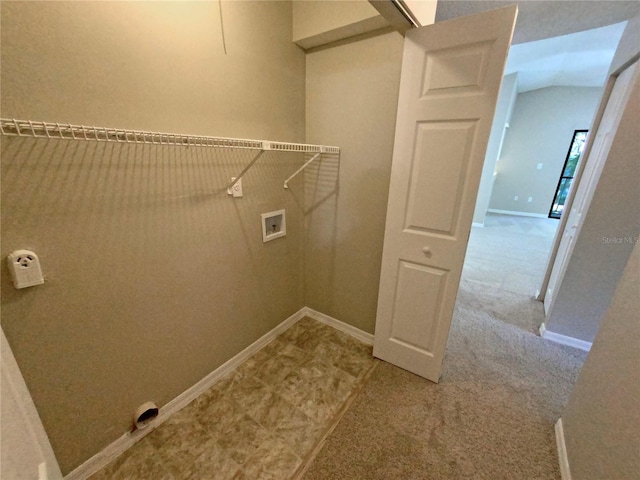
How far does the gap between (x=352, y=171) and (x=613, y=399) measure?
1670 mm

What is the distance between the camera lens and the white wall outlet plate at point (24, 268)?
86 cm

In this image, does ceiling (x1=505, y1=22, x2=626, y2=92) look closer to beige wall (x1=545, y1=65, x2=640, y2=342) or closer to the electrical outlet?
beige wall (x1=545, y1=65, x2=640, y2=342)

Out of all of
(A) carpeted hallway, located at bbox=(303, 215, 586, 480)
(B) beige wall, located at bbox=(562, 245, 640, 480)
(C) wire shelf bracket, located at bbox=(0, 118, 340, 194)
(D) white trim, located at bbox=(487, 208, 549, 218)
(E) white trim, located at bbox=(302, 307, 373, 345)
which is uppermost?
(C) wire shelf bracket, located at bbox=(0, 118, 340, 194)

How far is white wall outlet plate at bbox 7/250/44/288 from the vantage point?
2.84ft

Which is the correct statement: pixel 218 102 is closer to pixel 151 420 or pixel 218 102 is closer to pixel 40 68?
pixel 40 68

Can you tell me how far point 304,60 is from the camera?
184cm

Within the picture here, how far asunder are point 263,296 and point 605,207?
2.59m

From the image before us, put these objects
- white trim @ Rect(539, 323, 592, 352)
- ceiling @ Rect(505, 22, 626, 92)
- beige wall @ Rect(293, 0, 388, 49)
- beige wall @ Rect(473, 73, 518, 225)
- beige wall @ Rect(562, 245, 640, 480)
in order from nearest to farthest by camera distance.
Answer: beige wall @ Rect(562, 245, 640, 480) < beige wall @ Rect(293, 0, 388, 49) < white trim @ Rect(539, 323, 592, 352) < ceiling @ Rect(505, 22, 626, 92) < beige wall @ Rect(473, 73, 518, 225)

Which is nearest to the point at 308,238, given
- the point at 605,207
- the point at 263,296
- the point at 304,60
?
the point at 263,296

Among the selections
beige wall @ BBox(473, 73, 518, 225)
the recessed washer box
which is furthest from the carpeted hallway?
beige wall @ BBox(473, 73, 518, 225)

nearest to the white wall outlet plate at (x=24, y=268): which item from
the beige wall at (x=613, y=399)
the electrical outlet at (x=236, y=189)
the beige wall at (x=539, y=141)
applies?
the electrical outlet at (x=236, y=189)

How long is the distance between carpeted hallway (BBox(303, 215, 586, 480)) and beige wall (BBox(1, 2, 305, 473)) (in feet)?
3.29

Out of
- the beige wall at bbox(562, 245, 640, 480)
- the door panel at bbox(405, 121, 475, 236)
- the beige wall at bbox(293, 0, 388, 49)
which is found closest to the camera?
the beige wall at bbox(562, 245, 640, 480)

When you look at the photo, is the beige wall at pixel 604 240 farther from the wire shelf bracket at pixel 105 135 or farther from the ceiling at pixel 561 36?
the wire shelf bracket at pixel 105 135
